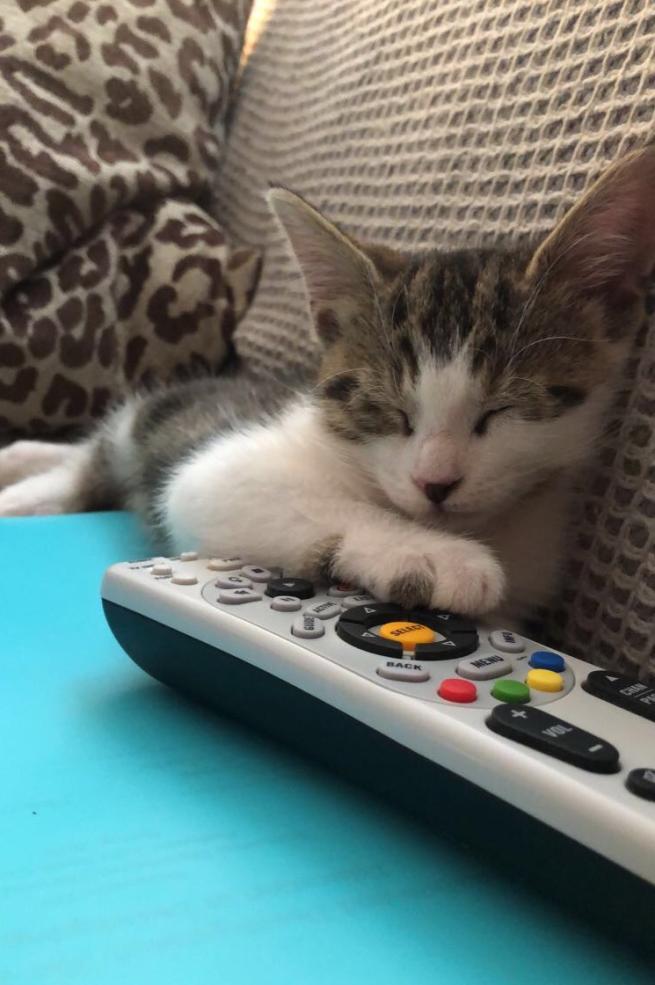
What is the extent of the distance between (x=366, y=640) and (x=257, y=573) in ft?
0.46

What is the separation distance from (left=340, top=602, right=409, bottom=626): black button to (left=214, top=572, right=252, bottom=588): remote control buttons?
0.08 m

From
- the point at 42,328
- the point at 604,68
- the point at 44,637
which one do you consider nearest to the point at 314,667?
the point at 44,637

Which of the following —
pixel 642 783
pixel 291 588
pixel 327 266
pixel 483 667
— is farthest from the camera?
pixel 327 266

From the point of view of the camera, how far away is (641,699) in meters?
0.43

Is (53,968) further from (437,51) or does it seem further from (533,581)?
(437,51)

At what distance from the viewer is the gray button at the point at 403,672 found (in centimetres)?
44

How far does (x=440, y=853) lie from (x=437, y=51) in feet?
2.77

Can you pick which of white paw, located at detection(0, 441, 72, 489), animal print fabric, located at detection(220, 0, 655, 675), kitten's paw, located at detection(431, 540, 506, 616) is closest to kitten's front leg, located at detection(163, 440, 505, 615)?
kitten's paw, located at detection(431, 540, 506, 616)

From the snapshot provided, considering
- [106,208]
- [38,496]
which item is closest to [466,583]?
[38,496]

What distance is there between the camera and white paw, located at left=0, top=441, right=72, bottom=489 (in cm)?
120

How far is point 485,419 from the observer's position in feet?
2.12

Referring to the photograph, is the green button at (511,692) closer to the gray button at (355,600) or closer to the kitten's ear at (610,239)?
the gray button at (355,600)

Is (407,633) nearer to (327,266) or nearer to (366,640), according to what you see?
(366,640)

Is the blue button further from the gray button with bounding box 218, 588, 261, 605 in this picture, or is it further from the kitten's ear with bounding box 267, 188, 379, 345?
the kitten's ear with bounding box 267, 188, 379, 345
